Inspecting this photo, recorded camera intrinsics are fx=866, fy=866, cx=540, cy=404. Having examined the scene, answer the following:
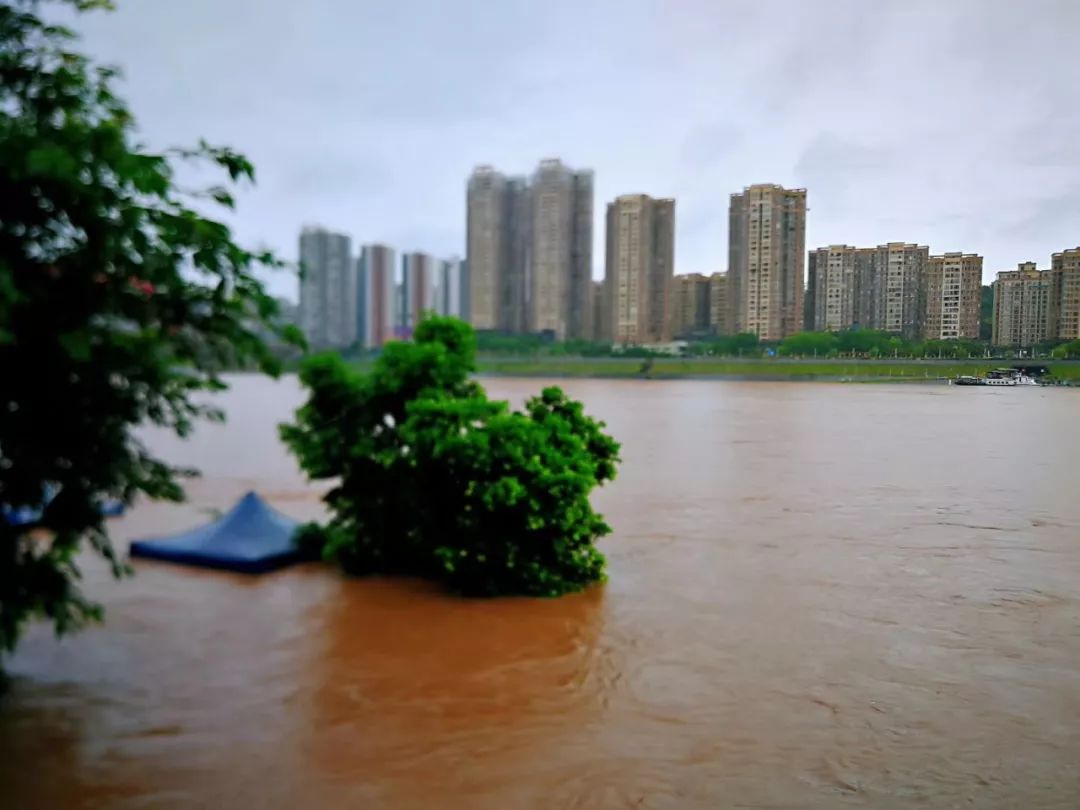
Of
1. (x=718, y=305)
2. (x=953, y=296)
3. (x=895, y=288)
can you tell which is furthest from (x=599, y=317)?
(x=953, y=296)

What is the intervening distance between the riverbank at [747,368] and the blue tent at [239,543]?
69.0 inches

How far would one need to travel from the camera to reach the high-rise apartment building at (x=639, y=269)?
737 cm

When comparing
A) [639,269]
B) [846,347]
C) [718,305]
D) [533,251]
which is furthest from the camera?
[533,251]

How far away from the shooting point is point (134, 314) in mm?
2008

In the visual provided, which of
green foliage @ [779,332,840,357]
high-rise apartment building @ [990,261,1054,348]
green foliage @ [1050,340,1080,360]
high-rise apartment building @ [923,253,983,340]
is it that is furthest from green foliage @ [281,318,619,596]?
green foliage @ [1050,340,1080,360]

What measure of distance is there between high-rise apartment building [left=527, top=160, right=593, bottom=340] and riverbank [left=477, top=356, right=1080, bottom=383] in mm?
385

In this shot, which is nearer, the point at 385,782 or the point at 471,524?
the point at 385,782

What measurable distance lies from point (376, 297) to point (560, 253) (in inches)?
116

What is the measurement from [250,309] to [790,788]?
2.28m

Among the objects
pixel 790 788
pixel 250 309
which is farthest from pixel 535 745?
pixel 250 309

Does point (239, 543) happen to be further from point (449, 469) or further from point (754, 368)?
point (754, 368)

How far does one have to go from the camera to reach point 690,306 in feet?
22.8

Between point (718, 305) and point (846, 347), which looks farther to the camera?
point (718, 305)

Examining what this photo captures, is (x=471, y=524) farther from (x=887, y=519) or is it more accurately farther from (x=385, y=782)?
(x=887, y=519)
